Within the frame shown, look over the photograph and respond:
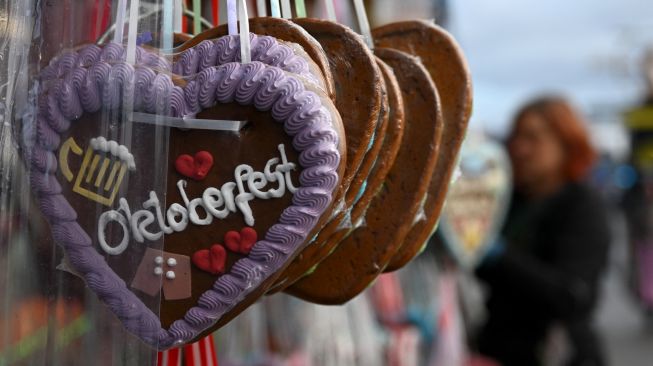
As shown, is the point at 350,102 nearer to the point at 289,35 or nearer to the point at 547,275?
the point at 289,35

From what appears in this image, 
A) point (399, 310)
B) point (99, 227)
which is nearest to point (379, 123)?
point (99, 227)

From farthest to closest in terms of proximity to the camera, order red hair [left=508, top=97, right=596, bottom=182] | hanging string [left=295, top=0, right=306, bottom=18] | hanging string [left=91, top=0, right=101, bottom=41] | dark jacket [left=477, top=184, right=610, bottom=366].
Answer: red hair [left=508, top=97, right=596, bottom=182] < dark jacket [left=477, top=184, right=610, bottom=366] < hanging string [left=295, top=0, right=306, bottom=18] < hanging string [left=91, top=0, right=101, bottom=41]

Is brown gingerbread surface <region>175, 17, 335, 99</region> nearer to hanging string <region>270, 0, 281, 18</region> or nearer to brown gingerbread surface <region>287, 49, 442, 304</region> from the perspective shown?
hanging string <region>270, 0, 281, 18</region>

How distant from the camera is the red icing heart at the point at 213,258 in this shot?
0.70 metres

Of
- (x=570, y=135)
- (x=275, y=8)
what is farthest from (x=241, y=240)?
(x=570, y=135)

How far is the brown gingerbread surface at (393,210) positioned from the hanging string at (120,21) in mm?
323

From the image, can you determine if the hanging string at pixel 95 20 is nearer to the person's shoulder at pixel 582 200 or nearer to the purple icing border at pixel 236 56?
the purple icing border at pixel 236 56

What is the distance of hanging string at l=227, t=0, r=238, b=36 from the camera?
725 mm

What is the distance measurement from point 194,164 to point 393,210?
0.83 ft

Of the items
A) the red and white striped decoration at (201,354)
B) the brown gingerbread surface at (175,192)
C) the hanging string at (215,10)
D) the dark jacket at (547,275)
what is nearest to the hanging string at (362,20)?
the hanging string at (215,10)

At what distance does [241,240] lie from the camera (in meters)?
0.69

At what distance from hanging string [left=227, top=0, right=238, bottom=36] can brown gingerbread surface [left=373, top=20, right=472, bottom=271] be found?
0.28 m

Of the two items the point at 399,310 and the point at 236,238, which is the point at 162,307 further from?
the point at 399,310

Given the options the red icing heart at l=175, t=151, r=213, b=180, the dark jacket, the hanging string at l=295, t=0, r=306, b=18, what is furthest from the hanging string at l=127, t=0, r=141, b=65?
the dark jacket
